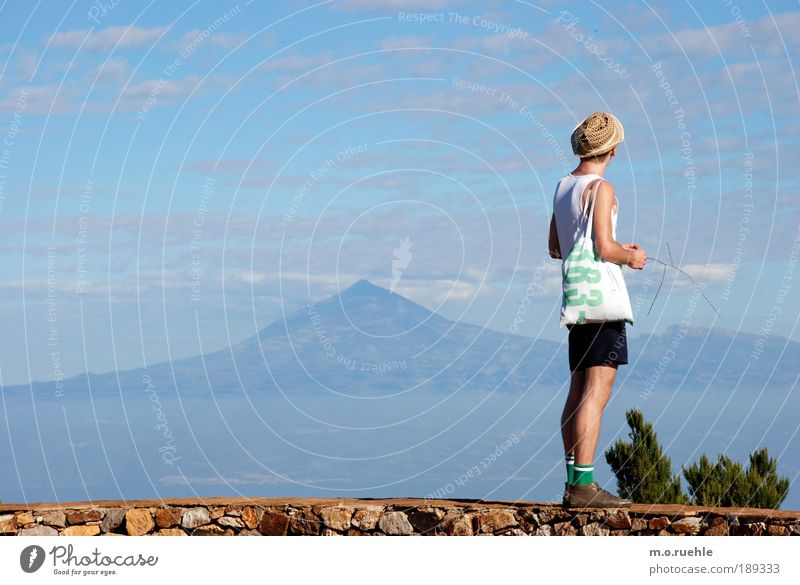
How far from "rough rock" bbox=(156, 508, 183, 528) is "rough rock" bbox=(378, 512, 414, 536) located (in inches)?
75.1

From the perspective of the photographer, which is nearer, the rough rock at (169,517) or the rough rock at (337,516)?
the rough rock at (337,516)

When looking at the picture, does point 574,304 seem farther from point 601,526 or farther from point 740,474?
point 740,474

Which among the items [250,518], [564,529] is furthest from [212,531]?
[564,529]

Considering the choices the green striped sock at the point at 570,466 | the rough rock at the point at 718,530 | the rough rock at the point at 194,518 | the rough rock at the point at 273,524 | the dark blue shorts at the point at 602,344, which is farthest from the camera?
the rough rock at the point at 194,518

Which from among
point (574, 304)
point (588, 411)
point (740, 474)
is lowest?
point (740, 474)

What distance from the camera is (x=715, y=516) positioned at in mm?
Result: 8938

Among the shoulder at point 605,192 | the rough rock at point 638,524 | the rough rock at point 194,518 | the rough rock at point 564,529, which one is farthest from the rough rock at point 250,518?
the shoulder at point 605,192

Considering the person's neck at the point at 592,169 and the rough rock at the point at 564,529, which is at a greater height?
the person's neck at the point at 592,169

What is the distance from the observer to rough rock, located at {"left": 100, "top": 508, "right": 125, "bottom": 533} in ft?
32.8

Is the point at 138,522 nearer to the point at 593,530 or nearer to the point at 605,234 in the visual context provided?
the point at 593,530

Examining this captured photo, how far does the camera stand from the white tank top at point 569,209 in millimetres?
8289

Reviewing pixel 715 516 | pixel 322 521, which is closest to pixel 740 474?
pixel 715 516

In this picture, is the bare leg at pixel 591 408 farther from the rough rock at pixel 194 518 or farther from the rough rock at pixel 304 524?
the rough rock at pixel 194 518

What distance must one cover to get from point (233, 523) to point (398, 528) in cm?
155
